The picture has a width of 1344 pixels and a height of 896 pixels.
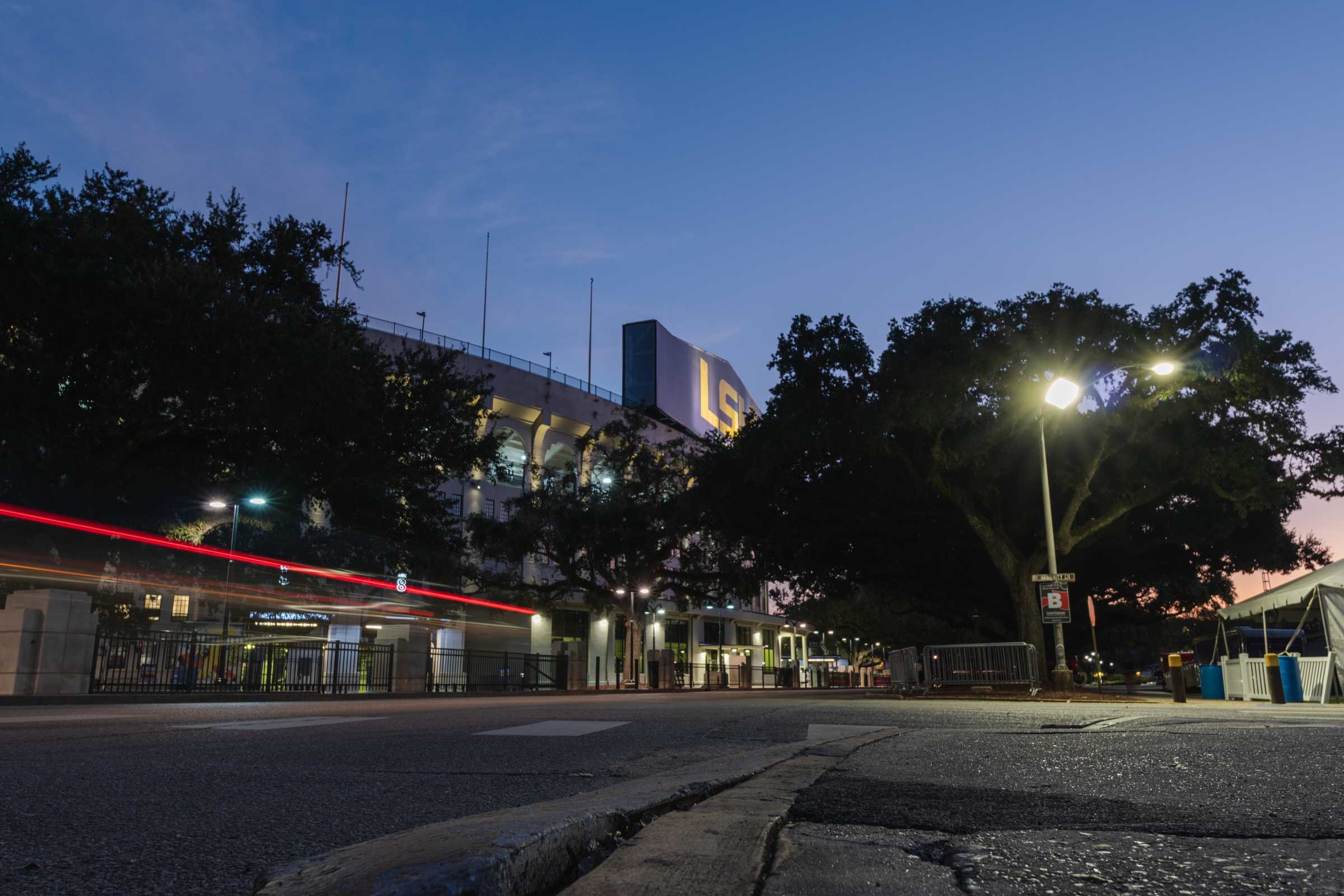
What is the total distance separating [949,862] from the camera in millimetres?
2383

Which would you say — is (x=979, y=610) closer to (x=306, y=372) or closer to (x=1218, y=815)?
(x=306, y=372)

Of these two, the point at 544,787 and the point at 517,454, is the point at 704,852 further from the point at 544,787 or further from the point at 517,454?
the point at 517,454

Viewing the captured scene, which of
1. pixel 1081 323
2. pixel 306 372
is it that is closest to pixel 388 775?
pixel 306 372

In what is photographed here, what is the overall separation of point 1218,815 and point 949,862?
1.40 m

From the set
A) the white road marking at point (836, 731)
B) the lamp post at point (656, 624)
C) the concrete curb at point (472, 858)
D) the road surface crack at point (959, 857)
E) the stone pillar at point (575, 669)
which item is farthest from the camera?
the lamp post at point (656, 624)

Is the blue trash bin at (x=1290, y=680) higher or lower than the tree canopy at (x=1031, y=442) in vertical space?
lower

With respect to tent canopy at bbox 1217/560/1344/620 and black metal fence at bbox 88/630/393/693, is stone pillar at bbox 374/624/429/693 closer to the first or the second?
black metal fence at bbox 88/630/393/693

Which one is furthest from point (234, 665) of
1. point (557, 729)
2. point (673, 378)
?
point (673, 378)

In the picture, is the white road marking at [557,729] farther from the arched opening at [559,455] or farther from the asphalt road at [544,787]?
the arched opening at [559,455]

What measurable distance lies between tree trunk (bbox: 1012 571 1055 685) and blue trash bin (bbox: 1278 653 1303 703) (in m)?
6.26

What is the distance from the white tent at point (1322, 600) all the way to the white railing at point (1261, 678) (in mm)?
355

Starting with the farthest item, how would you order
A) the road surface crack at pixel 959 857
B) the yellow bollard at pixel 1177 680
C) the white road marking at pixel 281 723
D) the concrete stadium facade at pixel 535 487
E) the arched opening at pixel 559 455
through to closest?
the arched opening at pixel 559 455
the concrete stadium facade at pixel 535 487
the yellow bollard at pixel 1177 680
the white road marking at pixel 281 723
the road surface crack at pixel 959 857

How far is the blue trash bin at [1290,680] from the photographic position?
65.1 ft

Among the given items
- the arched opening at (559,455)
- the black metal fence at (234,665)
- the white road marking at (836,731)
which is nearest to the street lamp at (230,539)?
the black metal fence at (234,665)
